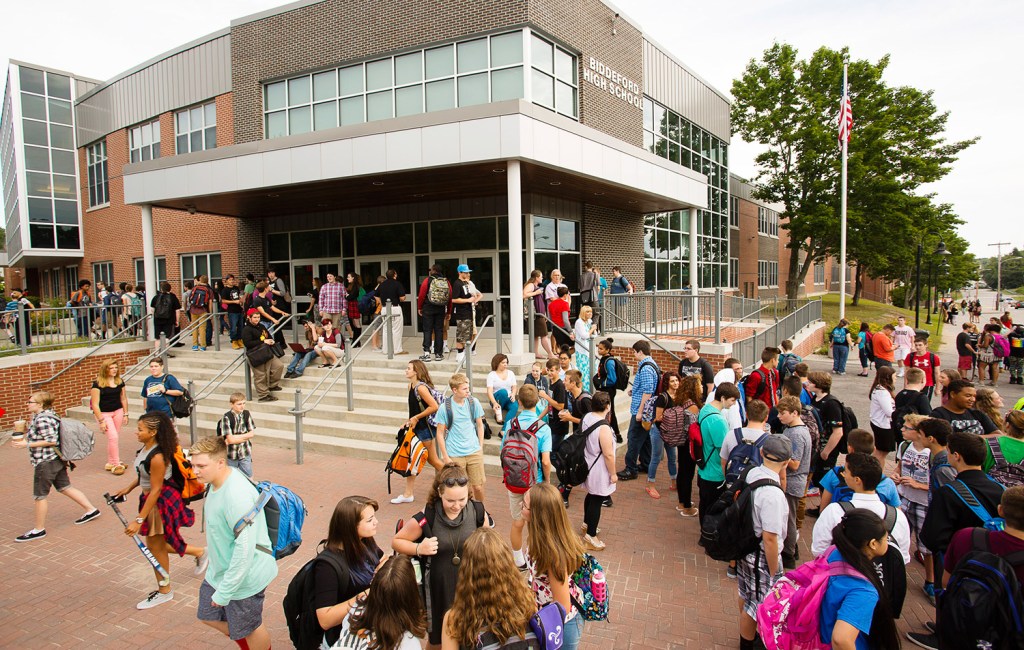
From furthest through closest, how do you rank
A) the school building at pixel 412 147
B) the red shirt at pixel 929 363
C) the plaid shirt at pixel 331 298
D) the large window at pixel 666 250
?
the large window at pixel 666 250, the plaid shirt at pixel 331 298, the school building at pixel 412 147, the red shirt at pixel 929 363

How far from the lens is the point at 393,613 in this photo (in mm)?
2617

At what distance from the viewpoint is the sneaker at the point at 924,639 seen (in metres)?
4.22

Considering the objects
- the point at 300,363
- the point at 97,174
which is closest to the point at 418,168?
the point at 300,363

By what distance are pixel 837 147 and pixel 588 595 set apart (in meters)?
32.7

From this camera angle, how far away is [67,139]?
2592 cm

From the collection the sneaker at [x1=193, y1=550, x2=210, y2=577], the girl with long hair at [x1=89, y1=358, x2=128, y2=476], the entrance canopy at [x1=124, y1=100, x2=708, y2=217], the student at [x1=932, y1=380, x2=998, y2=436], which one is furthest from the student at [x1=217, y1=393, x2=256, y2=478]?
the student at [x1=932, y1=380, x2=998, y2=436]

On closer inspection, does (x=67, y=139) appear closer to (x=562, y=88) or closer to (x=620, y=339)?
(x=562, y=88)

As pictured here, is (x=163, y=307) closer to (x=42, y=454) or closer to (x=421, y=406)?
(x=42, y=454)

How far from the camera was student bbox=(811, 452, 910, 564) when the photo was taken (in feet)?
12.4

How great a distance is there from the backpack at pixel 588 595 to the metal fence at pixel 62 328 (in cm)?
1301

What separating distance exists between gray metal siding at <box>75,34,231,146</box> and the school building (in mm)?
94

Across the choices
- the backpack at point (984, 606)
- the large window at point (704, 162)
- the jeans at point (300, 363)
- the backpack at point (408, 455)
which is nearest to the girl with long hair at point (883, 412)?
the backpack at point (984, 606)

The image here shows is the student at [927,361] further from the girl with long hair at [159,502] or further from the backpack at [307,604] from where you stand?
the girl with long hair at [159,502]

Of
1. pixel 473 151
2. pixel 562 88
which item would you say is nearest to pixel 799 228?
pixel 562 88
